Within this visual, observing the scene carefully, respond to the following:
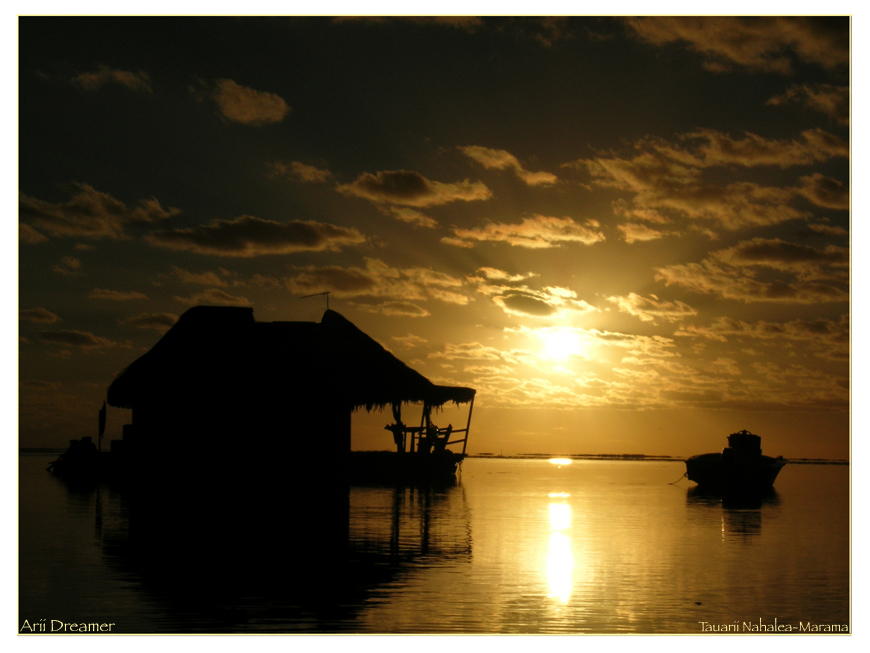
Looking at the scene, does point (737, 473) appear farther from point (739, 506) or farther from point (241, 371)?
point (241, 371)

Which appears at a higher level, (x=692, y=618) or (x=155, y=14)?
(x=155, y=14)

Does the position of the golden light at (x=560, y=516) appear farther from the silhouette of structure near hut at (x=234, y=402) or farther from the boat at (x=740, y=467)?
the boat at (x=740, y=467)

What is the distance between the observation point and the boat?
36.9 meters

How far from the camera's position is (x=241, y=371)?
25703 millimetres

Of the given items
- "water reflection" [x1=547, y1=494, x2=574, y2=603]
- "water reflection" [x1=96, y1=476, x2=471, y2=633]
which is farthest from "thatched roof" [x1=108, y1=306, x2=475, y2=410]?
"water reflection" [x1=547, y1=494, x2=574, y2=603]

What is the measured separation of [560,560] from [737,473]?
84.8 ft

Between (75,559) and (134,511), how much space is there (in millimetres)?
7311

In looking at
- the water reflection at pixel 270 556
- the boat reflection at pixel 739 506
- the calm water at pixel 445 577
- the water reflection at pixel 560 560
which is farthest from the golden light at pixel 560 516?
the boat reflection at pixel 739 506

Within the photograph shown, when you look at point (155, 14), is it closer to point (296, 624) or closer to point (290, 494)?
point (296, 624)

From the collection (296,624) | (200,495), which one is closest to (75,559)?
(296,624)

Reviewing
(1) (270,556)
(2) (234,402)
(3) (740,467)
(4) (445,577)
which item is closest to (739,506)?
(3) (740,467)

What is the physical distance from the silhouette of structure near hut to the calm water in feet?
16.0

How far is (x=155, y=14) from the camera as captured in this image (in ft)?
42.4

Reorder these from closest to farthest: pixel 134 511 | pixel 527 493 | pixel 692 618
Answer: pixel 692 618 < pixel 134 511 < pixel 527 493
